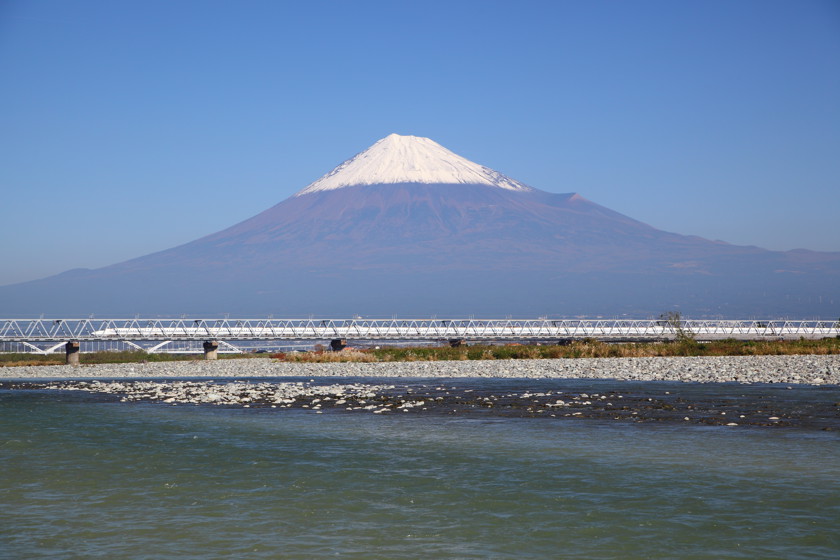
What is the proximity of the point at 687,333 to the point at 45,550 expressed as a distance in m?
78.5

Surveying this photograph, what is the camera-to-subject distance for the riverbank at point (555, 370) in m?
41.9

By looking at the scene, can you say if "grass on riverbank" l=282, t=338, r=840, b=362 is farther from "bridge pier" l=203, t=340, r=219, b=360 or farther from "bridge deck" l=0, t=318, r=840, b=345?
"bridge deck" l=0, t=318, r=840, b=345

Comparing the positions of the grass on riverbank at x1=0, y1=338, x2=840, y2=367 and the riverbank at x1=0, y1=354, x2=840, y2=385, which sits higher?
the grass on riverbank at x1=0, y1=338, x2=840, y2=367

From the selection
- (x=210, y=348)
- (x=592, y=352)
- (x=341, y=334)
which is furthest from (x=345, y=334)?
(x=592, y=352)

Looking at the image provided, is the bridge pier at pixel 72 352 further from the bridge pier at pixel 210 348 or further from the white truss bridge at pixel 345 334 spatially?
the bridge pier at pixel 210 348

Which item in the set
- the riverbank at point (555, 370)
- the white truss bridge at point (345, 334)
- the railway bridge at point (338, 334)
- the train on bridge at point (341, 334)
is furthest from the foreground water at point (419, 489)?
the white truss bridge at point (345, 334)

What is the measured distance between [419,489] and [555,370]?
3089cm

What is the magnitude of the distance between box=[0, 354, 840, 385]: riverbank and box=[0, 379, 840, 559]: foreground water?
43.2ft

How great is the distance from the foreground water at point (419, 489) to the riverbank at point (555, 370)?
1317 cm

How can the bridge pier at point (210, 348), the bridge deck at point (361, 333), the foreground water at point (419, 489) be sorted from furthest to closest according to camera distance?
the bridge deck at point (361, 333) → the bridge pier at point (210, 348) → the foreground water at point (419, 489)

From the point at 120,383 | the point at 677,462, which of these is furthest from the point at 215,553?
the point at 120,383

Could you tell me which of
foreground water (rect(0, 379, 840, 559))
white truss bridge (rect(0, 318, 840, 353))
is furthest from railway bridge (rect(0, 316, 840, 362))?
foreground water (rect(0, 379, 840, 559))

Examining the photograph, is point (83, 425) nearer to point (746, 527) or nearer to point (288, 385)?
point (288, 385)

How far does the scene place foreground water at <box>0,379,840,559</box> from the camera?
47.9ft
